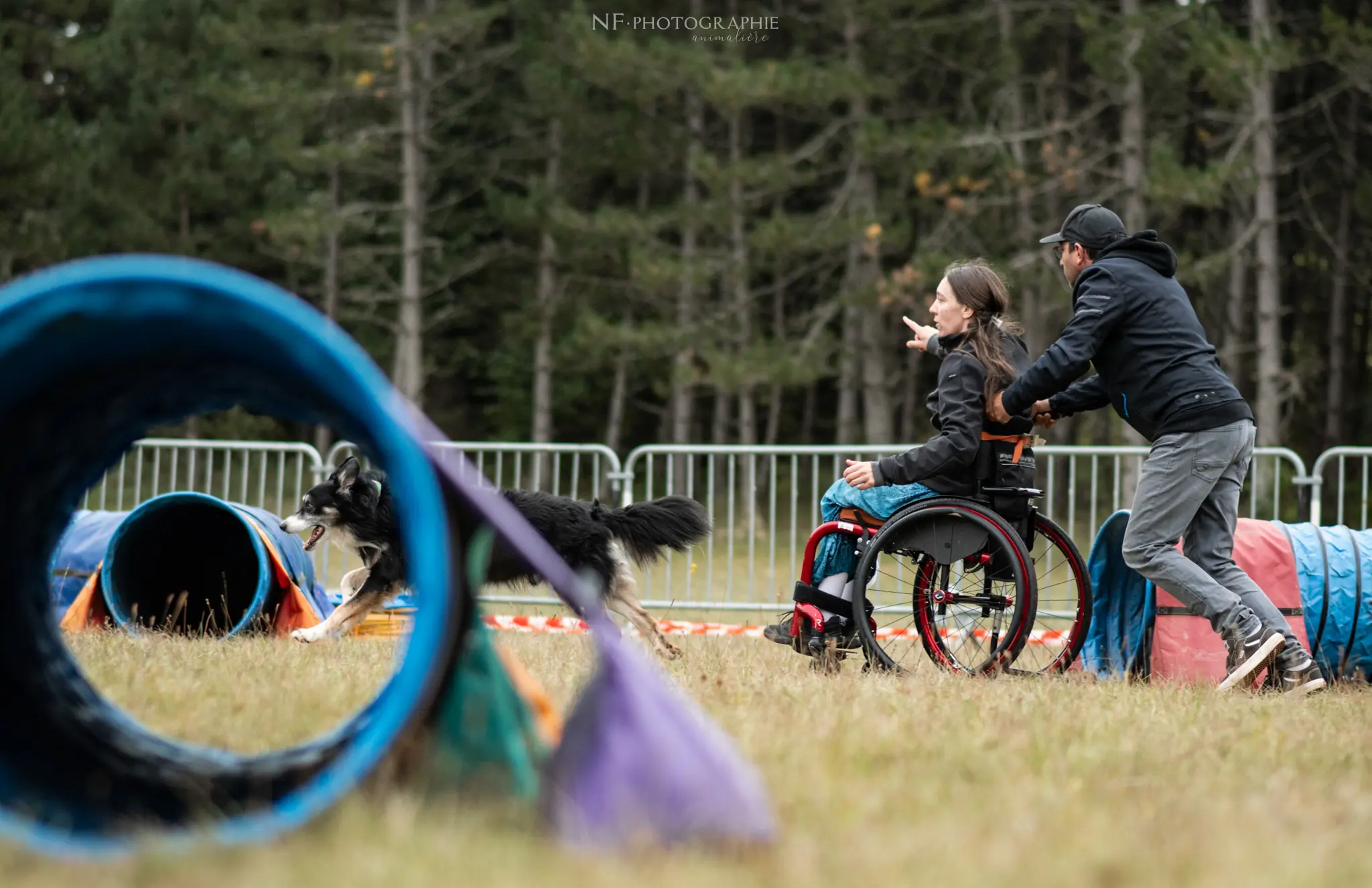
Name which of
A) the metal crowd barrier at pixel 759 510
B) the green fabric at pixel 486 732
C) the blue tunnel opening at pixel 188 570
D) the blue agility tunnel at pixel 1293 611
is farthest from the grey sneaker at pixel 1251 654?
the blue tunnel opening at pixel 188 570

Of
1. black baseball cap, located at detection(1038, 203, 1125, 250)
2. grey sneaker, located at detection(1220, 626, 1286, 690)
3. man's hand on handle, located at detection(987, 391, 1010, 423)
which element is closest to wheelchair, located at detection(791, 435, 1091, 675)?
man's hand on handle, located at detection(987, 391, 1010, 423)

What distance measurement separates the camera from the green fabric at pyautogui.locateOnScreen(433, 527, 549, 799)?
2.64 m

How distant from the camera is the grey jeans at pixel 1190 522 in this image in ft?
16.6

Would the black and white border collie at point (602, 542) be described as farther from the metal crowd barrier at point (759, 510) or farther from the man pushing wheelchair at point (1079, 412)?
the metal crowd barrier at point (759, 510)

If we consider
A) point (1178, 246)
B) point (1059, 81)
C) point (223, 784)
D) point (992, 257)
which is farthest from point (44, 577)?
point (1178, 246)

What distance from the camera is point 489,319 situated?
95.6 feet

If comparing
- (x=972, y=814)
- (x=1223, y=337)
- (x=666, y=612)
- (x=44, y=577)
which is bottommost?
(x=666, y=612)

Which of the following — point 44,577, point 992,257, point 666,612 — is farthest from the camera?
point 992,257

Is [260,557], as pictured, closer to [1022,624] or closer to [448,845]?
[1022,624]

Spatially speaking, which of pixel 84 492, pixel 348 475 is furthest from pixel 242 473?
pixel 84 492

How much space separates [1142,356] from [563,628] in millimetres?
4563

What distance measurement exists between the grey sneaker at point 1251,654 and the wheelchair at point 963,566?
55 cm

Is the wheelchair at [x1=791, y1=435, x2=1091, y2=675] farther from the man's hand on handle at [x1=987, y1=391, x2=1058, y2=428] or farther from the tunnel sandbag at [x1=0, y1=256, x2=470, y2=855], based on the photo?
the tunnel sandbag at [x1=0, y1=256, x2=470, y2=855]

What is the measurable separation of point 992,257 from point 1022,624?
655 inches
